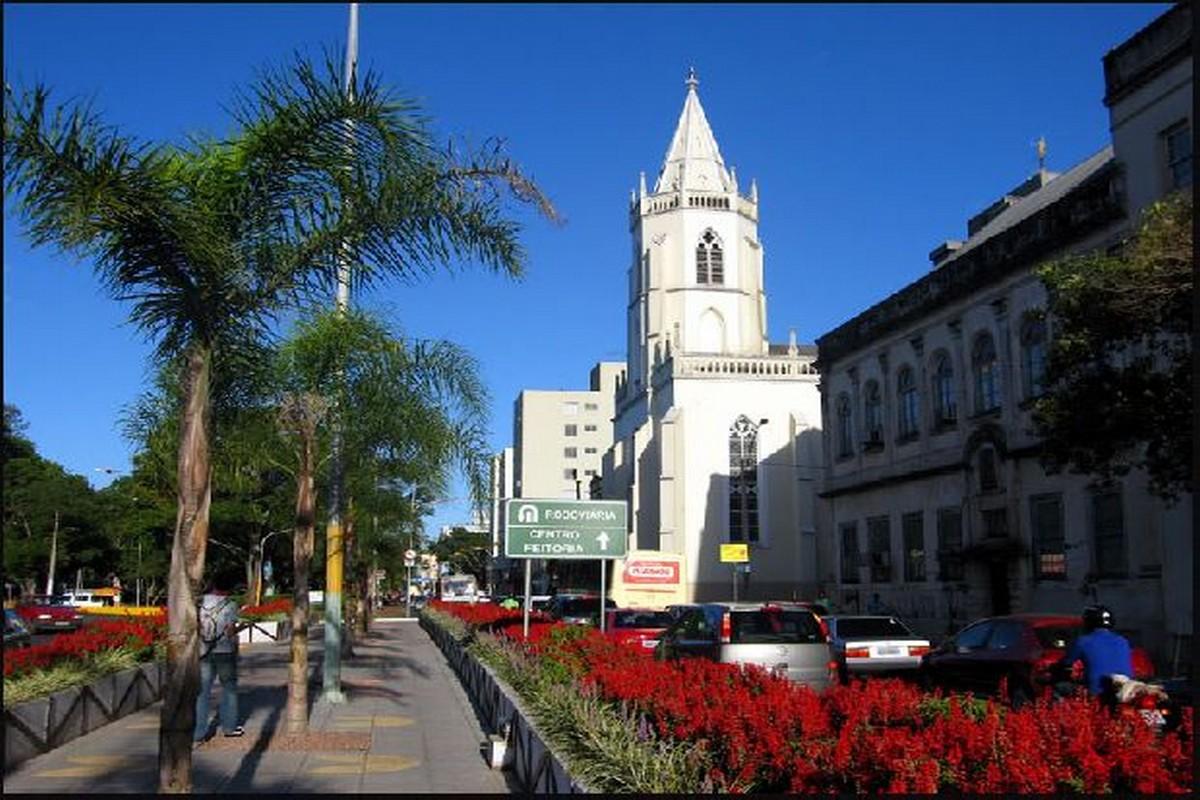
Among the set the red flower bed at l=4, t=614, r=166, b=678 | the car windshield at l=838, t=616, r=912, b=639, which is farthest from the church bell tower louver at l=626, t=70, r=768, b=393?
the red flower bed at l=4, t=614, r=166, b=678

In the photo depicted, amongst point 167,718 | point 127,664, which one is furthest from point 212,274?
point 127,664

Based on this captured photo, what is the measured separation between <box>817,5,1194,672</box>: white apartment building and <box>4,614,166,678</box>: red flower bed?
16764 millimetres

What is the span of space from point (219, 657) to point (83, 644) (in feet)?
14.3

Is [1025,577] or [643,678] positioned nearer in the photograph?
[643,678]

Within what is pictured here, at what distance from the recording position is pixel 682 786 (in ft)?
22.4

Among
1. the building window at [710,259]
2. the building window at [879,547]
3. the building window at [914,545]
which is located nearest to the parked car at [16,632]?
the building window at [914,545]

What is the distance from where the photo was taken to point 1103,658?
941 cm

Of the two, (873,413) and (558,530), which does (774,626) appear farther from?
(873,413)

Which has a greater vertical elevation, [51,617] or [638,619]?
[638,619]

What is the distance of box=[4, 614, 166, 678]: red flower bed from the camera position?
13.7 m

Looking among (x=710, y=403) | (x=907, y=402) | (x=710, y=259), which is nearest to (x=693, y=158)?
(x=710, y=259)

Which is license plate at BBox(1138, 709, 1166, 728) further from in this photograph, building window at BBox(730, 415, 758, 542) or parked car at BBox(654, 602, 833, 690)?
building window at BBox(730, 415, 758, 542)

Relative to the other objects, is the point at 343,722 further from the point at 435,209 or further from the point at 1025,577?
the point at 1025,577

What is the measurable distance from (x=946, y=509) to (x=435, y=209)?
97.8ft
